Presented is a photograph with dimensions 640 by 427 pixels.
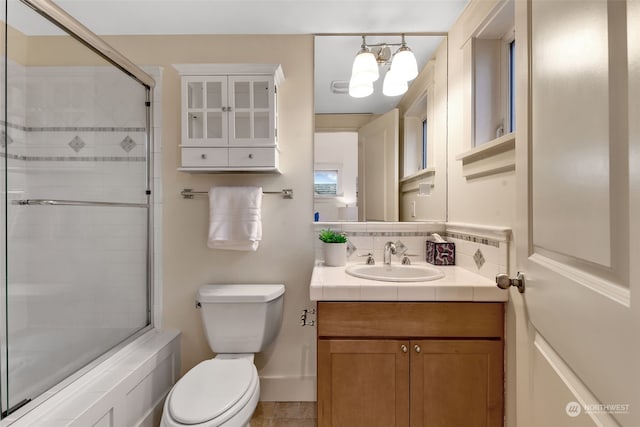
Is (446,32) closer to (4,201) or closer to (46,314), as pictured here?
(4,201)

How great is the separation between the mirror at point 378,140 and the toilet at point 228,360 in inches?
23.8

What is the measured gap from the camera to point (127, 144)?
5.77ft

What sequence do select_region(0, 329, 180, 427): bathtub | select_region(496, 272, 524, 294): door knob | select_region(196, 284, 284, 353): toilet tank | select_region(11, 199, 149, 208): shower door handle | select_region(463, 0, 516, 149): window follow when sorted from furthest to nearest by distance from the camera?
select_region(196, 284, 284, 353): toilet tank
select_region(11, 199, 149, 208): shower door handle
select_region(463, 0, 516, 149): window
select_region(0, 329, 180, 427): bathtub
select_region(496, 272, 524, 294): door knob

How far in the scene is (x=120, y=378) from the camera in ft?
4.30

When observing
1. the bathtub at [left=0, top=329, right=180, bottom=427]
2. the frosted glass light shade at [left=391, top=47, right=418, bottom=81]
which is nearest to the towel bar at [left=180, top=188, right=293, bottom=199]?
the bathtub at [left=0, top=329, right=180, bottom=427]

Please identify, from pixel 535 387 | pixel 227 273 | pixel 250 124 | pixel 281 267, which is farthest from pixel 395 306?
pixel 250 124

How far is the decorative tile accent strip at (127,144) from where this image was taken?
175 cm

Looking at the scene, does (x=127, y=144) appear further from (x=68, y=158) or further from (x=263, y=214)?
(x=263, y=214)

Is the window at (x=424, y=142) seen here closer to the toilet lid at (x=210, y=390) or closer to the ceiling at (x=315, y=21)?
the ceiling at (x=315, y=21)

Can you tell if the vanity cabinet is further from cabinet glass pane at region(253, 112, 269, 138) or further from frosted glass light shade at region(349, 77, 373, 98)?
frosted glass light shade at region(349, 77, 373, 98)

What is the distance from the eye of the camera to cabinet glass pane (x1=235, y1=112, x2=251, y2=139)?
5.64 ft

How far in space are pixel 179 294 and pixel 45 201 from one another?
0.80 metres

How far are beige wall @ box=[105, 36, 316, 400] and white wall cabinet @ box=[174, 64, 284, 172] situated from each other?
0.15 m

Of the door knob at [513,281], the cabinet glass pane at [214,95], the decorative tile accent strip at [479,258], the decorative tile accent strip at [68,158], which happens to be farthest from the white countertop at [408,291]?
the decorative tile accent strip at [68,158]
